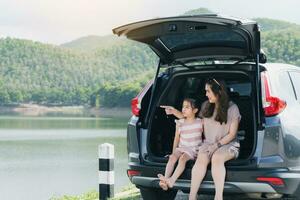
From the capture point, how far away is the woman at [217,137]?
573cm

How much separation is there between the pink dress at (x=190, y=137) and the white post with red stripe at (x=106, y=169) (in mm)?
1289

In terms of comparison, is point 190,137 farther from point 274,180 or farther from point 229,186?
point 274,180

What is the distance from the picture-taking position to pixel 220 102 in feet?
20.0

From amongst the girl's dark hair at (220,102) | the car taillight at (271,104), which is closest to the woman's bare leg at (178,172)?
the girl's dark hair at (220,102)

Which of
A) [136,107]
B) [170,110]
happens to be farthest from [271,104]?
[136,107]

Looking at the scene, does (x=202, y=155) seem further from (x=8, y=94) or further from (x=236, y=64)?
(x=8, y=94)

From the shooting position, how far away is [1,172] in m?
30.5

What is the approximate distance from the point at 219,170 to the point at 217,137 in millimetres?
430

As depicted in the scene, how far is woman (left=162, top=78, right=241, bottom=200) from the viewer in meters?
5.73

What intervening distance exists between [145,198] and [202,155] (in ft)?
3.56

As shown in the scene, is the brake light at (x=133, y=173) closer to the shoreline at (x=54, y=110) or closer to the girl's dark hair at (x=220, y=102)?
the girl's dark hair at (x=220, y=102)

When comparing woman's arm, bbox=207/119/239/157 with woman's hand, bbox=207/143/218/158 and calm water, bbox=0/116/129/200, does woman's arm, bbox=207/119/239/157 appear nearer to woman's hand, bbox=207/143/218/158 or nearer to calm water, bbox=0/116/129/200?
woman's hand, bbox=207/143/218/158

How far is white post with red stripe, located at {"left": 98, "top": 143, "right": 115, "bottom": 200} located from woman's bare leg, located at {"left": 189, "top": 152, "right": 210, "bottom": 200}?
1695 mm

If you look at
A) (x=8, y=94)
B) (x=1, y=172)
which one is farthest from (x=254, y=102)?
(x=8, y=94)
